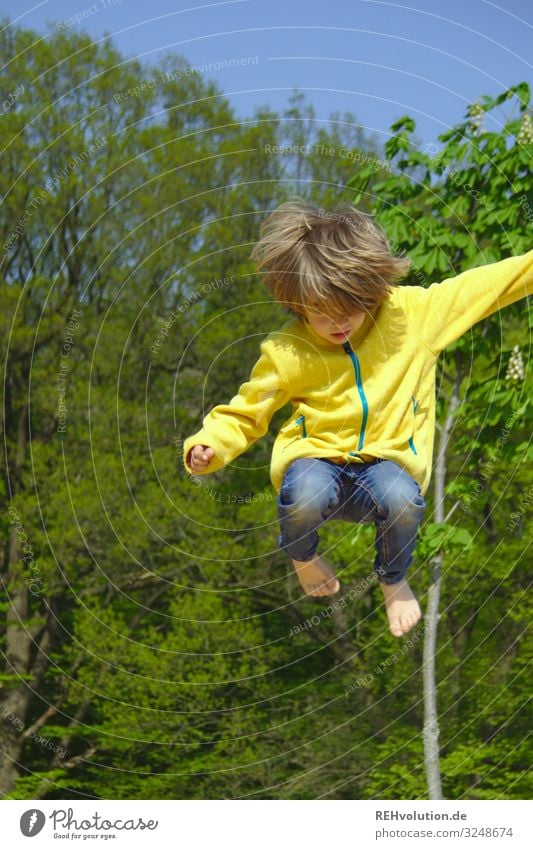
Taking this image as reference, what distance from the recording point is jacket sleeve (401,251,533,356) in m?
6.23

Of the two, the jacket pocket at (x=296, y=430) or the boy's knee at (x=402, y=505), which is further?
the jacket pocket at (x=296, y=430)

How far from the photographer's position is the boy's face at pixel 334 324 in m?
6.06

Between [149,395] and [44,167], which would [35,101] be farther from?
[149,395]

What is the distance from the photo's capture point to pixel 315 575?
680 cm

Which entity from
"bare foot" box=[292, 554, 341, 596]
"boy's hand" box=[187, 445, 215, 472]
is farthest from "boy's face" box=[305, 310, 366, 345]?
"bare foot" box=[292, 554, 341, 596]

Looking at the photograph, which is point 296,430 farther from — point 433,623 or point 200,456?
point 433,623

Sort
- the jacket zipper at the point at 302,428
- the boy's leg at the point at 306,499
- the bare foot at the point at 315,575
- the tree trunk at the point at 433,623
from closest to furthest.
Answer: the boy's leg at the point at 306,499 < the jacket zipper at the point at 302,428 < the bare foot at the point at 315,575 < the tree trunk at the point at 433,623

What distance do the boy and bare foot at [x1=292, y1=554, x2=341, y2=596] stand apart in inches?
13.5

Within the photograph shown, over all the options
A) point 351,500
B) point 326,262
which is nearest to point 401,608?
point 351,500

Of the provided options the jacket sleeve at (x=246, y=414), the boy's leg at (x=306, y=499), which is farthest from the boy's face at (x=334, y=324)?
the boy's leg at (x=306, y=499)

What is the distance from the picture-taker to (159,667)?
946 inches

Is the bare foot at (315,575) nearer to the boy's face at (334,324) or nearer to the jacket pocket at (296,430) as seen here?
the jacket pocket at (296,430)

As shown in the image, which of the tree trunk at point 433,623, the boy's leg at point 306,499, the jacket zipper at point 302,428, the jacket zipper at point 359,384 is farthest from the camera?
the tree trunk at point 433,623
